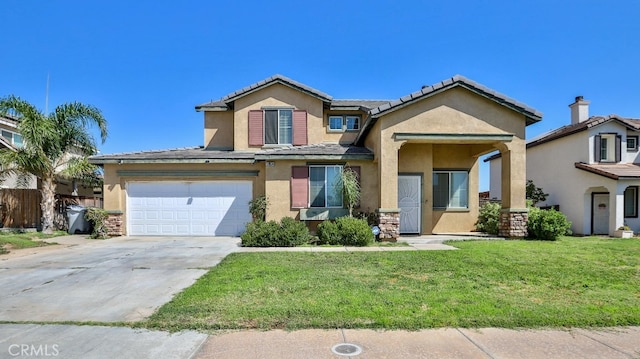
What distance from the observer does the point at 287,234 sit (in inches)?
465

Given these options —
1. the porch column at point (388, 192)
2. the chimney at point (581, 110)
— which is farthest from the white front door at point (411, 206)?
the chimney at point (581, 110)

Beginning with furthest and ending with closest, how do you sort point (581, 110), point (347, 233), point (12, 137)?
point (12, 137) < point (581, 110) < point (347, 233)

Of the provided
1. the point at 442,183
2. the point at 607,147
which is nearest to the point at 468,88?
the point at 442,183

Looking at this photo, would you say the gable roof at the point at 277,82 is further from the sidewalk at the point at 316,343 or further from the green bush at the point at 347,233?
the sidewalk at the point at 316,343

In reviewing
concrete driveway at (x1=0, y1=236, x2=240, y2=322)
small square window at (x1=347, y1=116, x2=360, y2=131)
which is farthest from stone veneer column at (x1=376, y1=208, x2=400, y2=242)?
small square window at (x1=347, y1=116, x2=360, y2=131)

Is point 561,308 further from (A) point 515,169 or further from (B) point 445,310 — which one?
(A) point 515,169

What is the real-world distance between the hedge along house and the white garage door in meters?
0.04

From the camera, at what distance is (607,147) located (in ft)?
57.7

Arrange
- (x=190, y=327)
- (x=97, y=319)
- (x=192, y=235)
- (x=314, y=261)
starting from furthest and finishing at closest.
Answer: (x=192, y=235)
(x=314, y=261)
(x=97, y=319)
(x=190, y=327)

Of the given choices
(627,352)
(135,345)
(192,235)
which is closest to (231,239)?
(192,235)

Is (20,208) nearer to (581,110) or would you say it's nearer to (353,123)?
(353,123)

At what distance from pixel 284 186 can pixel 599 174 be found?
1428 centimetres

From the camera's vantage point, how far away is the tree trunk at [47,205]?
15164 millimetres

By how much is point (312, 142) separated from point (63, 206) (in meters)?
12.3
